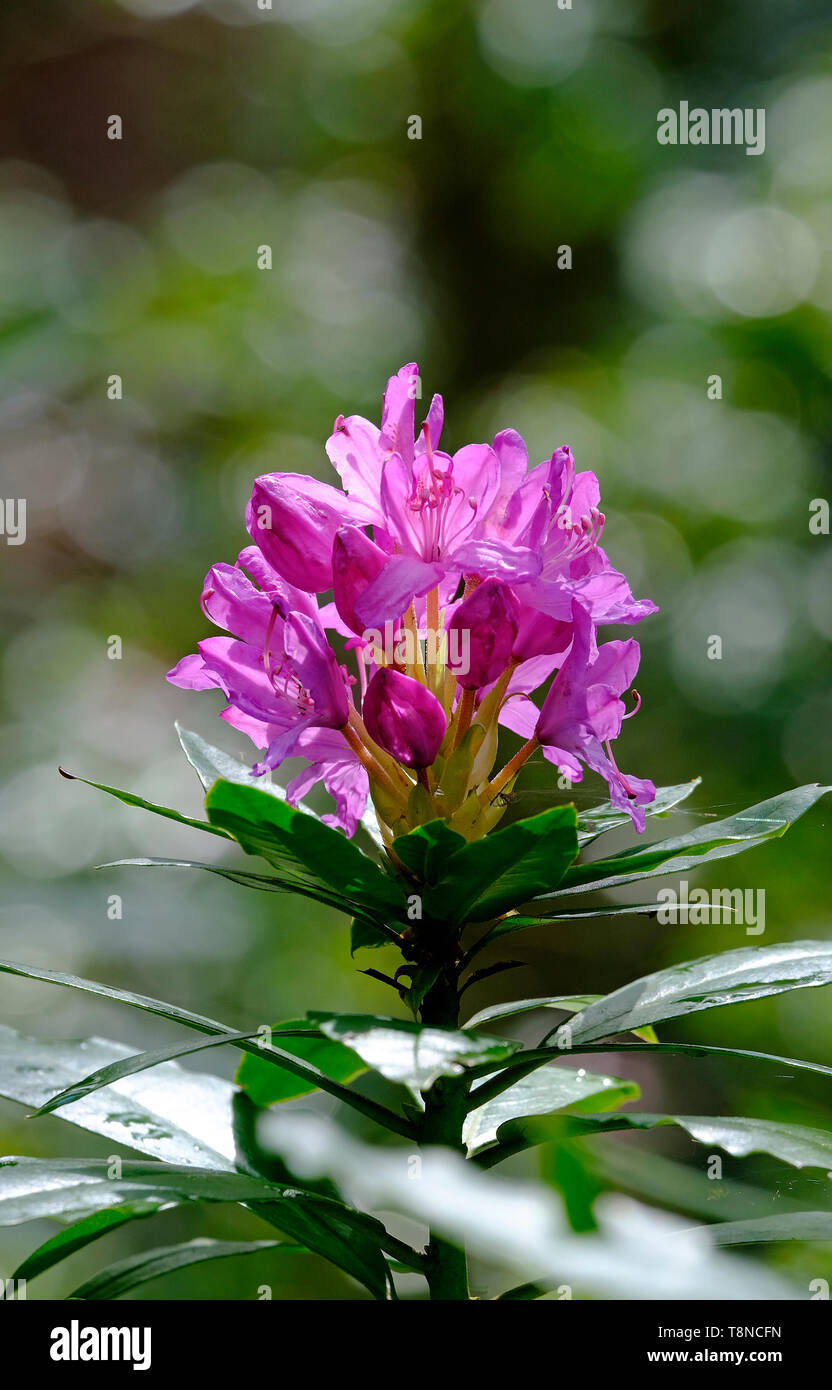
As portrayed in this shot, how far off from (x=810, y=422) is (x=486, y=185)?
0.98m

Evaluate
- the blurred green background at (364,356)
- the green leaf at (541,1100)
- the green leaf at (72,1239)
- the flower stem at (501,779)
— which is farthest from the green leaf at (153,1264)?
the blurred green background at (364,356)

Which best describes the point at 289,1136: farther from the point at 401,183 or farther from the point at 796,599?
the point at 401,183

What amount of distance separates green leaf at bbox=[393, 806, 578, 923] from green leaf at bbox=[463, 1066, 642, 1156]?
162 mm

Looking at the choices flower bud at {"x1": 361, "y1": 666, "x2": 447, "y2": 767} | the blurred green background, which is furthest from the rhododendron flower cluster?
the blurred green background

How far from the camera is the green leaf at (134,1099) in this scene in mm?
660

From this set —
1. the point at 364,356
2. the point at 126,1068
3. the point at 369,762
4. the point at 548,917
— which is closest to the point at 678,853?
the point at 548,917

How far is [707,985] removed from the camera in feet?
2.02

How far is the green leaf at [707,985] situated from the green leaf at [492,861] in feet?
0.36

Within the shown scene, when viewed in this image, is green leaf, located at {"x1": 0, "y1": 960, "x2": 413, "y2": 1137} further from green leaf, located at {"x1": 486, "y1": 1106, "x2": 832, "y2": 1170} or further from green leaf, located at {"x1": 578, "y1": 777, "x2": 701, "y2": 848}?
green leaf, located at {"x1": 578, "y1": 777, "x2": 701, "y2": 848}

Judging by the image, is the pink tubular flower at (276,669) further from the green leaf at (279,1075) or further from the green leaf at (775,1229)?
the green leaf at (775,1229)

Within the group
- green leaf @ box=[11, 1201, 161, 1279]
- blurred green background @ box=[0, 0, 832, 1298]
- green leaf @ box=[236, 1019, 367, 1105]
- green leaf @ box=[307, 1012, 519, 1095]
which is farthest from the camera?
blurred green background @ box=[0, 0, 832, 1298]

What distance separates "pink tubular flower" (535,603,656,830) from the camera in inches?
24.0

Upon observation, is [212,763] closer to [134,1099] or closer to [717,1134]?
[134,1099]

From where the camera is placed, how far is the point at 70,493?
2.60 meters
